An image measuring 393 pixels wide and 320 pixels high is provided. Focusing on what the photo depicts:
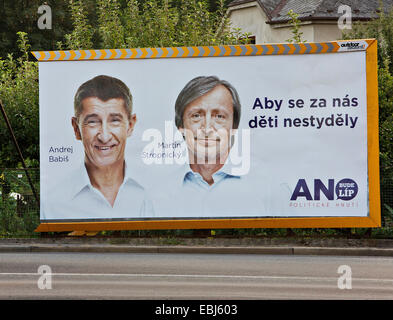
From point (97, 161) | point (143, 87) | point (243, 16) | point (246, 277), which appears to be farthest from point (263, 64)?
point (243, 16)

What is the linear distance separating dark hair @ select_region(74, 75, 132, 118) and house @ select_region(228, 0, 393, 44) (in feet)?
50.5

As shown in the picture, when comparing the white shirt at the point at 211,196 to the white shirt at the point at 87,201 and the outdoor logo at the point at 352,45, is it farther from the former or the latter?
the outdoor logo at the point at 352,45

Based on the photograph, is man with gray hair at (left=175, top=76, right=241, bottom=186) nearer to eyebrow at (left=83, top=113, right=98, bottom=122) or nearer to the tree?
eyebrow at (left=83, top=113, right=98, bottom=122)

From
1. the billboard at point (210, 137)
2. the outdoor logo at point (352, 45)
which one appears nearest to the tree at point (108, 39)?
the billboard at point (210, 137)

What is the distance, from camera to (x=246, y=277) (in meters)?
11.8

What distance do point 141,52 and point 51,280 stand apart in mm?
6371

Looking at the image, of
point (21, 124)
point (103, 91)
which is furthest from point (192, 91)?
point (21, 124)

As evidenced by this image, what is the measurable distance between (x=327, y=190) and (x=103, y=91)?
4.86 metres

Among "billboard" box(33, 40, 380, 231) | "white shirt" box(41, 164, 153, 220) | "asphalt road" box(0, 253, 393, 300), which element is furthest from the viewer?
"white shirt" box(41, 164, 153, 220)

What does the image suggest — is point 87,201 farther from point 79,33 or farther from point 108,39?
point 79,33

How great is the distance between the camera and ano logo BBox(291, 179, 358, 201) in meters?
15.9

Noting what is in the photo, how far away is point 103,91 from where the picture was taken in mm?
16484

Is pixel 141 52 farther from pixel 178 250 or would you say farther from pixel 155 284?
pixel 155 284

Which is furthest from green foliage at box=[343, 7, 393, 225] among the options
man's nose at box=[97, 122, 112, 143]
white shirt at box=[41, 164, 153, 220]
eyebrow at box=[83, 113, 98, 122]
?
eyebrow at box=[83, 113, 98, 122]
